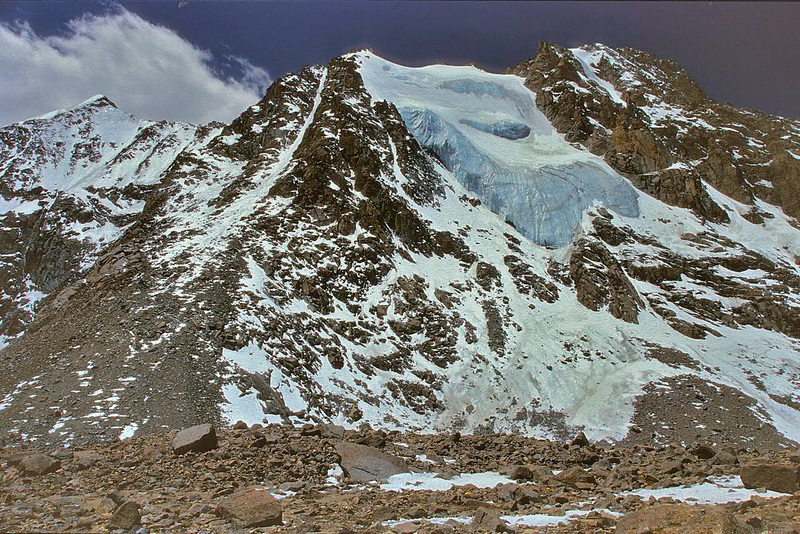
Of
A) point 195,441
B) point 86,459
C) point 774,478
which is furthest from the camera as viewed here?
point 195,441

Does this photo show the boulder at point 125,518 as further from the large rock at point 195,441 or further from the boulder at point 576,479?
the boulder at point 576,479

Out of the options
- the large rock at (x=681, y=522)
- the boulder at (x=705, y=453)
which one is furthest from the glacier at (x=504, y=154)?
the large rock at (x=681, y=522)

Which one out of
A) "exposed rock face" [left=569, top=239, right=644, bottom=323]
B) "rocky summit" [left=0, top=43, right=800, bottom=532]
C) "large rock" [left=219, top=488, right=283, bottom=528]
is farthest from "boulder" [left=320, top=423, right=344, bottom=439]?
"exposed rock face" [left=569, top=239, right=644, bottom=323]

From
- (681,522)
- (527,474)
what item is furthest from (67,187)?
(681,522)

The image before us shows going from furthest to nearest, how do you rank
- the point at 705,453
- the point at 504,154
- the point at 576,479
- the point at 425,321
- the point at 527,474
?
the point at 504,154 → the point at 425,321 → the point at 705,453 → the point at 527,474 → the point at 576,479

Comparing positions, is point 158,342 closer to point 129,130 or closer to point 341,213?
point 341,213

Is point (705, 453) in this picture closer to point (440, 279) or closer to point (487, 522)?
point (487, 522)
